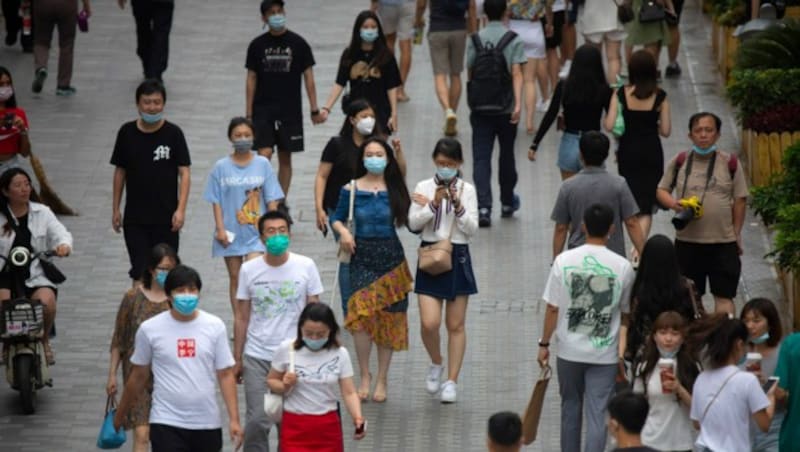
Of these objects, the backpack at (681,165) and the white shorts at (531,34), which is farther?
the white shorts at (531,34)

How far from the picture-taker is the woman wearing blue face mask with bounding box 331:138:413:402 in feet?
43.6

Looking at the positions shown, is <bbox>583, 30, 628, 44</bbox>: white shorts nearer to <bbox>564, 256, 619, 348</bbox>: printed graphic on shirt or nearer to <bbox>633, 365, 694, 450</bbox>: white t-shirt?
<bbox>564, 256, 619, 348</bbox>: printed graphic on shirt

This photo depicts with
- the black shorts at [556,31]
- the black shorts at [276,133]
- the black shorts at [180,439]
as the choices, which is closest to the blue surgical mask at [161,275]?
the black shorts at [180,439]

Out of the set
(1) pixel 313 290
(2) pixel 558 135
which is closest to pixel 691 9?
(2) pixel 558 135

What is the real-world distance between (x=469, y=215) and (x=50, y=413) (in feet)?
10.2

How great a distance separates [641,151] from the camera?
14688mm

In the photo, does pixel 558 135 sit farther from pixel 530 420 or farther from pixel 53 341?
pixel 530 420

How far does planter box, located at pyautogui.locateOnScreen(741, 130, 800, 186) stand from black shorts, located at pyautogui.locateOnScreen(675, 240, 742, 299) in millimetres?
3082

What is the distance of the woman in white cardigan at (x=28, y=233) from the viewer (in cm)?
1371

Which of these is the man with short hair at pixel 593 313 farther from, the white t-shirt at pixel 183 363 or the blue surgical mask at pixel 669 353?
the white t-shirt at pixel 183 363

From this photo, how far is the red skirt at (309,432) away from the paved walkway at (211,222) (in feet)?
5.99

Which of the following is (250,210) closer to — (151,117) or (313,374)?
(151,117)

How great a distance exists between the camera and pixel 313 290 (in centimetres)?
1202

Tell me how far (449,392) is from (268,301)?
6.67 ft
